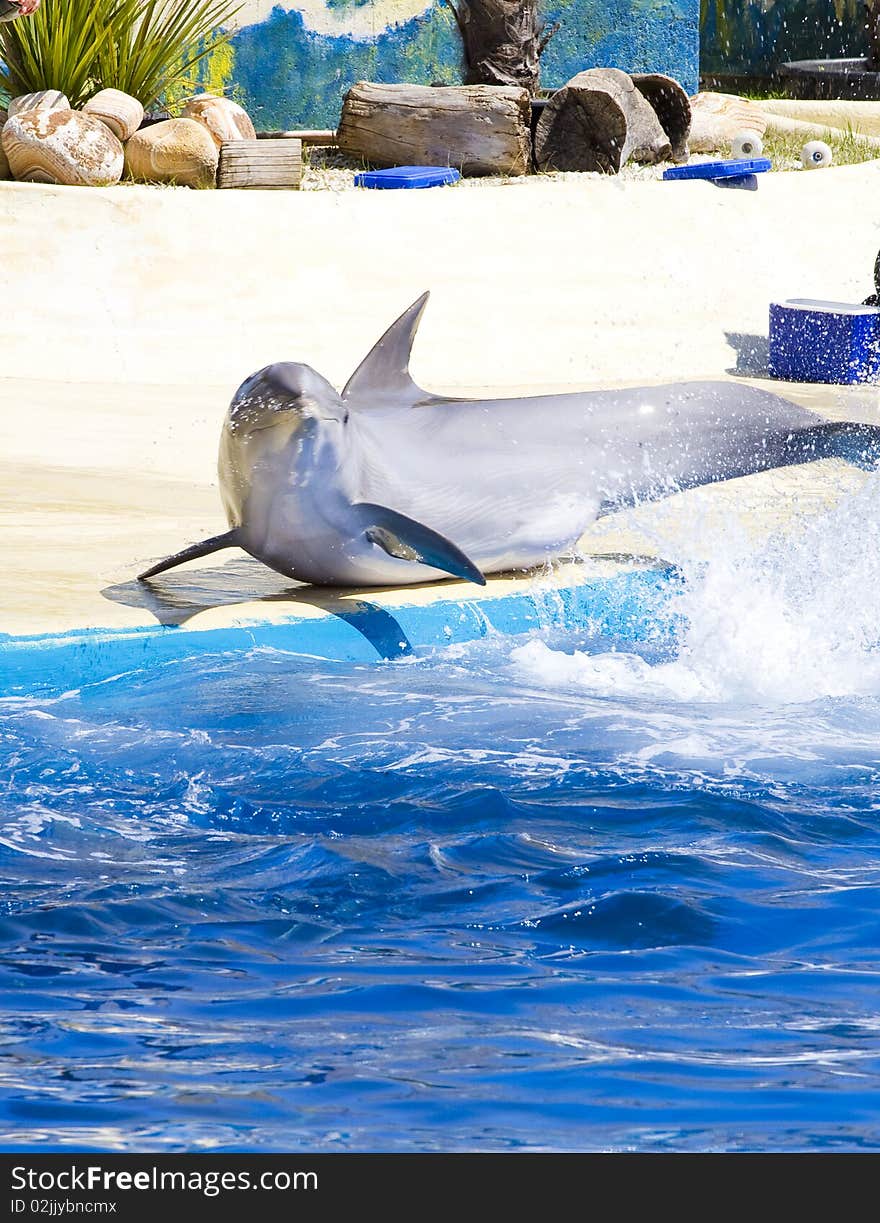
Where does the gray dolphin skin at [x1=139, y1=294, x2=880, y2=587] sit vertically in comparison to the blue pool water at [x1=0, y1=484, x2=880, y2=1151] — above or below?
above

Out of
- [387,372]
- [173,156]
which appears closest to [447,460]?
[387,372]

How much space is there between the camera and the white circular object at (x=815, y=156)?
14.5m

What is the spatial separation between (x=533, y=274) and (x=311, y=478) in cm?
664

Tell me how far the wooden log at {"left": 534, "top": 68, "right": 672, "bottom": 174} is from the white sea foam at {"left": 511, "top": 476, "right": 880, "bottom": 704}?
26.7 ft

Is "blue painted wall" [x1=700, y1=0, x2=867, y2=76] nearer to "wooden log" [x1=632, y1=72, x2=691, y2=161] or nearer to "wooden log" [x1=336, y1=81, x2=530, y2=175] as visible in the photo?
"wooden log" [x1=632, y1=72, x2=691, y2=161]

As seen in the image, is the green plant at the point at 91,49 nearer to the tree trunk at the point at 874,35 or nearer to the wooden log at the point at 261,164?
the wooden log at the point at 261,164

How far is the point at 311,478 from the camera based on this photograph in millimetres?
5652

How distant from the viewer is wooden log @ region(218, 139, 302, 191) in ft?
41.7

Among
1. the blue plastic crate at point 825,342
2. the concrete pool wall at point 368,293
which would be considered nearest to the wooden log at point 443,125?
the concrete pool wall at point 368,293

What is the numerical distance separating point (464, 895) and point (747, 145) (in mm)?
11671

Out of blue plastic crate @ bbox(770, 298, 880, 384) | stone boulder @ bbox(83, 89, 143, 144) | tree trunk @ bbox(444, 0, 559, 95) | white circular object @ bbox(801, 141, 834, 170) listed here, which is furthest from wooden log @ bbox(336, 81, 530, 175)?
blue plastic crate @ bbox(770, 298, 880, 384)

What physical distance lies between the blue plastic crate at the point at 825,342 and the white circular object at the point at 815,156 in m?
4.38
